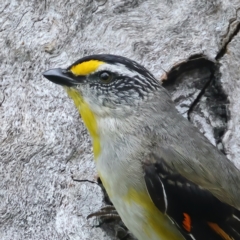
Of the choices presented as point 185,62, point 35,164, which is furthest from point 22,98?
point 185,62

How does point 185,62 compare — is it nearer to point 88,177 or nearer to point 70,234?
point 88,177

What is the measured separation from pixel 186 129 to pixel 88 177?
0.83 metres

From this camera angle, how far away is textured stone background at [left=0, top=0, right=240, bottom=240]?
192 inches

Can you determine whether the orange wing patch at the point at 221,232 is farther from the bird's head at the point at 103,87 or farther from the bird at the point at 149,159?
the bird's head at the point at 103,87

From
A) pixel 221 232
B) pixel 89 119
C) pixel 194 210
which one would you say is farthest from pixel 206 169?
pixel 89 119

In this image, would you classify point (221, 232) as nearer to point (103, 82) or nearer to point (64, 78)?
point (103, 82)

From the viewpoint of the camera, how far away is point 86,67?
4574mm

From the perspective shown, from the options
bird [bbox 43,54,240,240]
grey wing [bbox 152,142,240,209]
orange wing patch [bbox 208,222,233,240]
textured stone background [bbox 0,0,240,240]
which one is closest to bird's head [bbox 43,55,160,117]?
bird [bbox 43,54,240,240]

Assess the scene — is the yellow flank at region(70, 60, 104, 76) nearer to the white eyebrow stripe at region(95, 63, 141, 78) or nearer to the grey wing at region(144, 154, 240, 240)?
the white eyebrow stripe at region(95, 63, 141, 78)

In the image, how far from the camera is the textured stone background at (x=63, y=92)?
4879 mm

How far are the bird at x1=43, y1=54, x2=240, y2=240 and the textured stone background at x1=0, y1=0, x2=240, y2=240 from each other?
0.51 metres

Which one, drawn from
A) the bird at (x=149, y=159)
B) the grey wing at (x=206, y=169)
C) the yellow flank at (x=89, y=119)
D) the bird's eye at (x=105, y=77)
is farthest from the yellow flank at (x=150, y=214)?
the bird's eye at (x=105, y=77)

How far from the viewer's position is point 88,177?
4969mm

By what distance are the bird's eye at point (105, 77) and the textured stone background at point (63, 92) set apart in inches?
26.7
